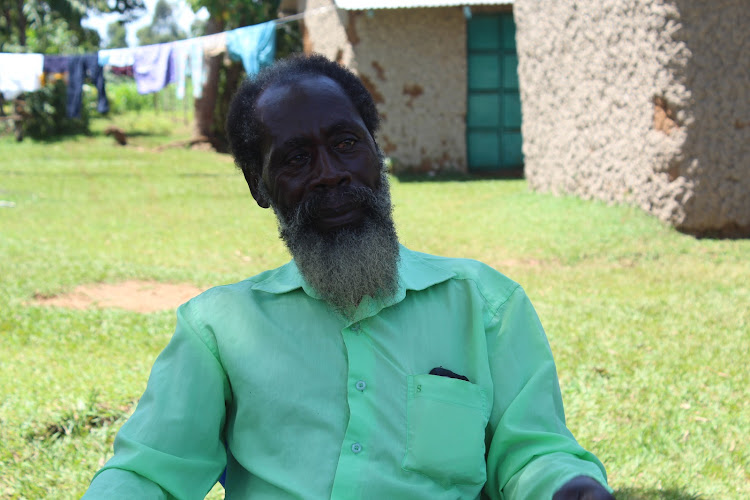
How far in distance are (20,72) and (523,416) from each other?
13.6 m

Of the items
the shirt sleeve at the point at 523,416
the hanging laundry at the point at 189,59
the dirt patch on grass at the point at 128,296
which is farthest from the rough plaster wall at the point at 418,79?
the shirt sleeve at the point at 523,416

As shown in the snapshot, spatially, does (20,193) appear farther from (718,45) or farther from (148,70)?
(718,45)

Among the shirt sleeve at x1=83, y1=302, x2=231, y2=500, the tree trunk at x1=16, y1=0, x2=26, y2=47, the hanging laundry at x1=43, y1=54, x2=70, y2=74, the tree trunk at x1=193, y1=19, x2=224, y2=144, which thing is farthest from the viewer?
the tree trunk at x1=16, y1=0, x2=26, y2=47

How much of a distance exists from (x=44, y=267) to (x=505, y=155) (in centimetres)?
838

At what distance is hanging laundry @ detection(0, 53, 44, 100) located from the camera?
43.2ft

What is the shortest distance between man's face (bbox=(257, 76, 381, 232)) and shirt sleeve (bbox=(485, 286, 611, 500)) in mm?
444

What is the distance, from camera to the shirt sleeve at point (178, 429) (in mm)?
1585

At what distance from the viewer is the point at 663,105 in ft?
23.4

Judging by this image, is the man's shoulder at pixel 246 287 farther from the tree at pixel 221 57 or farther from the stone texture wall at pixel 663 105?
the tree at pixel 221 57

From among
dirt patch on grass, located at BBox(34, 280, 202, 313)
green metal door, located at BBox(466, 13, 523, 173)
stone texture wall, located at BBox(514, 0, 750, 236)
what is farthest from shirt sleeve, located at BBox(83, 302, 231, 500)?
green metal door, located at BBox(466, 13, 523, 173)

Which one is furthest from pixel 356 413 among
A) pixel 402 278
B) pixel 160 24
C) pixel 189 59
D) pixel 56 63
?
pixel 160 24

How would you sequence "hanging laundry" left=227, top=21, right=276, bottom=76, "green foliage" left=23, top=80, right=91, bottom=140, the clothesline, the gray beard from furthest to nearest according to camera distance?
"green foliage" left=23, top=80, right=91, bottom=140
the clothesline
"hanging laundry" left=227, top=21, right=276, bottom=76
the gray beard

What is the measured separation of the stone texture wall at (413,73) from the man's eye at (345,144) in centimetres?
1041

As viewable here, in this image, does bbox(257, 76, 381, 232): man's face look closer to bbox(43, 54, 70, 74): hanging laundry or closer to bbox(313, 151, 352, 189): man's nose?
bbox(313, 151, 352, 189): man's nose
